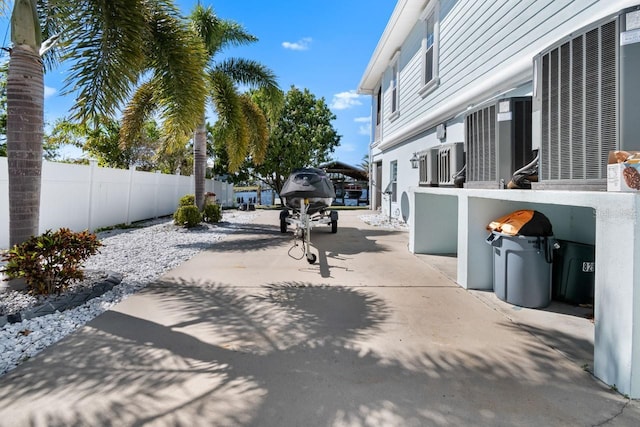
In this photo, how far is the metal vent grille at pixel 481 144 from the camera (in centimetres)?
450

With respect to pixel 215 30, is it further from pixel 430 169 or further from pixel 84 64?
pixel 430 169

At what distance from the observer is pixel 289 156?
2744 cm

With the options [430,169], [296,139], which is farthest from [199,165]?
[296,139]

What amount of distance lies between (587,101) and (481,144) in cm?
191

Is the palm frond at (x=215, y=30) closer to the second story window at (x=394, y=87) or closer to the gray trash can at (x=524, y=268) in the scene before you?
the second story window at (x=394, y=87)

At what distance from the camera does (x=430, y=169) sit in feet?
24.7

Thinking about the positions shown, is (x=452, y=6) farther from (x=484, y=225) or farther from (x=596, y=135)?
(x=596, y=135)

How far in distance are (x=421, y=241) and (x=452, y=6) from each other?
212 inches

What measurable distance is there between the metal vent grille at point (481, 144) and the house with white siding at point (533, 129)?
0.01m

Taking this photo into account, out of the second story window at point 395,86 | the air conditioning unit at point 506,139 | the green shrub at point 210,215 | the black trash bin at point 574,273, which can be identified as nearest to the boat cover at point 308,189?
the green shrub at point 210,215

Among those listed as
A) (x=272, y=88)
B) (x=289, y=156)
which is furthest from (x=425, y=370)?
(x=289, y=156)

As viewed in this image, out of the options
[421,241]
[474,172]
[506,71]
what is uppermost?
[506,71]

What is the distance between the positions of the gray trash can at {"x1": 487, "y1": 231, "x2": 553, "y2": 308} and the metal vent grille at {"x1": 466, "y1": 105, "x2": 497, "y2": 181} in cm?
80

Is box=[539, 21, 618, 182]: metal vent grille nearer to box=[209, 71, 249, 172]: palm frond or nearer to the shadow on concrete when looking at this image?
the shadow on concrete
